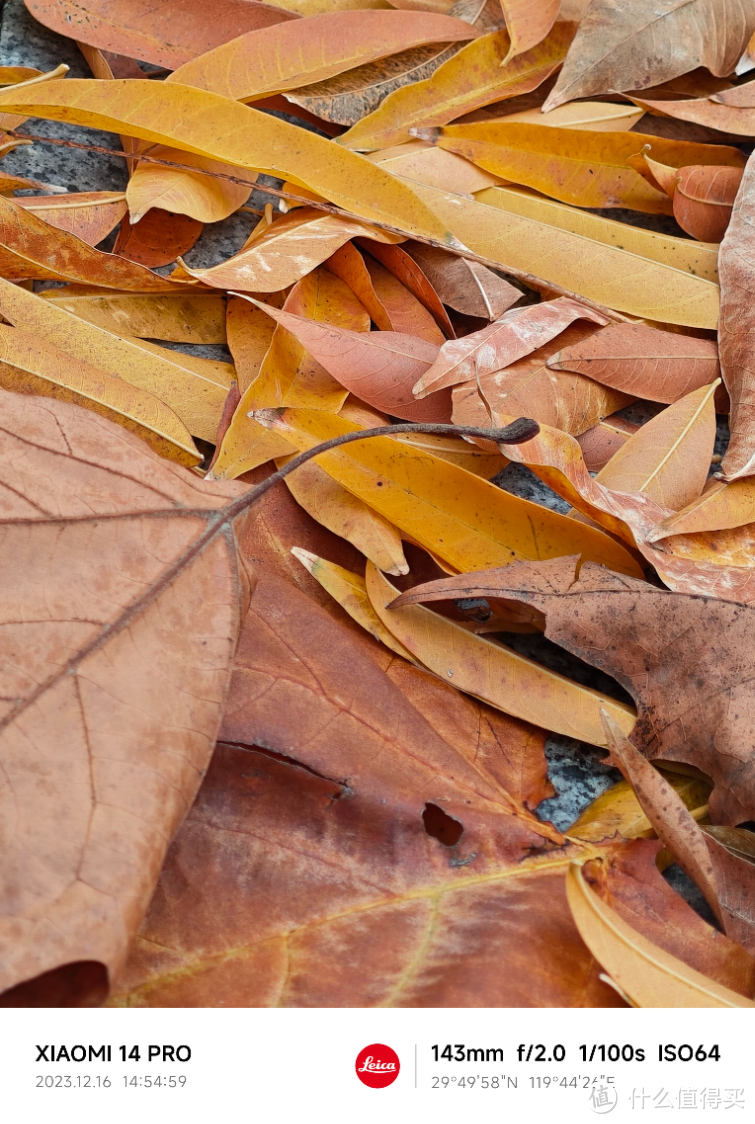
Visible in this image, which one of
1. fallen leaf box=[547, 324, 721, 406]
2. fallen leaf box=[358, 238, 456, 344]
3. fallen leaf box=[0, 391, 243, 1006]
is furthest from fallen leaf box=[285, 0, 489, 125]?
fallen leaf box=[0, 391, 243, 1006]

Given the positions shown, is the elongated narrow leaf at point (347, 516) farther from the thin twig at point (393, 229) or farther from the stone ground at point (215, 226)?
the thin twig at point (393, 229)

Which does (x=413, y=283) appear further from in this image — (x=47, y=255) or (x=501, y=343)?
(x=47, y=255)

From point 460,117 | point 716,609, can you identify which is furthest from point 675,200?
point 716,609

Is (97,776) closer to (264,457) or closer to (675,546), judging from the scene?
(264,457)

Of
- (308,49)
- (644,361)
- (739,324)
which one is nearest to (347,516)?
(644,361)

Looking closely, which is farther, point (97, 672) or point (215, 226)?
point (215, 226)

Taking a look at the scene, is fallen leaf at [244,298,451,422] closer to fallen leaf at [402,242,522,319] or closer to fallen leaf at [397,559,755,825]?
fallen leaf at [402,242,522,319]

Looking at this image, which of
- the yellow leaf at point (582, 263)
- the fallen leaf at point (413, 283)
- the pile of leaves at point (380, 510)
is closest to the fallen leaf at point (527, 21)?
the pile of leaves at point (380, 510)
